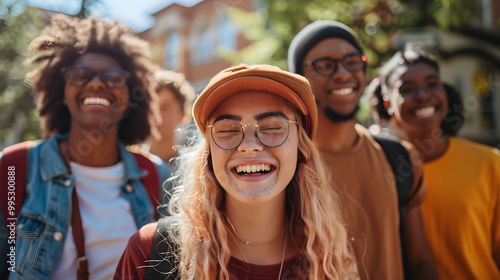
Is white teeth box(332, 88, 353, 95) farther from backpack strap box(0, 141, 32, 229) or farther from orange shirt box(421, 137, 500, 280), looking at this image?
backpack strap box(0, 141, 32, 229)

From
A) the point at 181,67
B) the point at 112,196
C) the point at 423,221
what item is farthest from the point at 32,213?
the point at 181,67

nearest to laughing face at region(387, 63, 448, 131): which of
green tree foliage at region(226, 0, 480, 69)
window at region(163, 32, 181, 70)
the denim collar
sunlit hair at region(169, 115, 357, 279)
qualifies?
sunlit hair at region(169, 115, 357, 279)

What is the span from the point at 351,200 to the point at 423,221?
80 cm

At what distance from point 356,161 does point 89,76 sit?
1.97 m

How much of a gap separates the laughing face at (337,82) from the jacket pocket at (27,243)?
1967 millimetres

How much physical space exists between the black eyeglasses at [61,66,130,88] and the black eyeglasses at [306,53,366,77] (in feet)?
4.66

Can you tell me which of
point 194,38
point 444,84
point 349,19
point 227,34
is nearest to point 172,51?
point 194,38

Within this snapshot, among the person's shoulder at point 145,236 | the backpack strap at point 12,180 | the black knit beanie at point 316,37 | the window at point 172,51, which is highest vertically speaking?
the window at point 172,51

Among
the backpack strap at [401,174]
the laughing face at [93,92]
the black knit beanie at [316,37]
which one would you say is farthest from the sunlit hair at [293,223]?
the laughing face at [93,92]

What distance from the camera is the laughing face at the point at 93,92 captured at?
266 centimetres

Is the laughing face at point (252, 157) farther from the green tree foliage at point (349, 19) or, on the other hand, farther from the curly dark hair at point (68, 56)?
the green tree foliage at point (349, 19)

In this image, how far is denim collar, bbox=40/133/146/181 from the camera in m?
2.43

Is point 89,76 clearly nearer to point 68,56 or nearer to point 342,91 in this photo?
point 68,56

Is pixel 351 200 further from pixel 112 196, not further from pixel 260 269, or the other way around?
pixel 112 196
